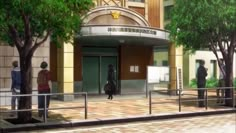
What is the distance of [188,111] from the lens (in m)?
15.1

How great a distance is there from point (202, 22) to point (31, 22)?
23.8 feet

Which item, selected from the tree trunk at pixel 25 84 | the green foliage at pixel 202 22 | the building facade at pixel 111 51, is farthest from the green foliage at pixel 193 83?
the tree trunk at pixel 25 84

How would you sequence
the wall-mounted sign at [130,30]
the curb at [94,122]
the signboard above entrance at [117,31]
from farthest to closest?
1. the wall-mounted sign at [130,30]
2. the signboard above entrance at [117,31]
3. the curb at [94,122]

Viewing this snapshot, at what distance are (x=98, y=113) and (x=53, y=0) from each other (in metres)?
5.29

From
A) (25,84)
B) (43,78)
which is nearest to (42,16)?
(25,84)

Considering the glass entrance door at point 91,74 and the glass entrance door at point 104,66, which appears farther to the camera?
the glass entrance door at point 104,66

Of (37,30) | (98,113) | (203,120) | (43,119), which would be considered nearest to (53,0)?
(37,30)

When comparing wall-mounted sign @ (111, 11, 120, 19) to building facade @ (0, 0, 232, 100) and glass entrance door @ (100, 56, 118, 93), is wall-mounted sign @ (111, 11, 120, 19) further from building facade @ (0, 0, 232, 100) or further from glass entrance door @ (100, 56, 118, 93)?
glass entrance door @ (100, 56, 118, 93)

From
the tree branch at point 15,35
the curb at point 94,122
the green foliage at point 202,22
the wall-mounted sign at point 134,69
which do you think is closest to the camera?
the curb at point 94,122

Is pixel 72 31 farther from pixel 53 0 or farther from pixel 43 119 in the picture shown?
pixel 43 119

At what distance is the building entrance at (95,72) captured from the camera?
22.5 meters

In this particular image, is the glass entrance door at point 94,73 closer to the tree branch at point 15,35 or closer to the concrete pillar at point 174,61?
the concrete pillar at point 174,61

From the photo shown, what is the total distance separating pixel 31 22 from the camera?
39.6 ft

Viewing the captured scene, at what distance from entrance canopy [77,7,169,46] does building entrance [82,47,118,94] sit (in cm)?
87
